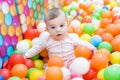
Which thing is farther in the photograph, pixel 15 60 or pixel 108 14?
pixel 108 14

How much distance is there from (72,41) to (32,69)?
305 millimetres

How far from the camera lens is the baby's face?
1622 mm

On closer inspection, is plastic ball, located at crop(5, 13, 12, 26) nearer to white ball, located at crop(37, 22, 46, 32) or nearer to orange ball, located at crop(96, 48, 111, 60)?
white ball, located at crop(37, 22, 46, 32)

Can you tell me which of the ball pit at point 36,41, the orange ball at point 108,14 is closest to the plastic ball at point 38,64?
the ball pit at point 36,41

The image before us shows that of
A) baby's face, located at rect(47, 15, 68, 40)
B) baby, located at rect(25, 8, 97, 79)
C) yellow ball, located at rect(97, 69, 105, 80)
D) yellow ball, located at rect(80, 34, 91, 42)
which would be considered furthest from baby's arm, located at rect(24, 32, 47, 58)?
yellow ball, located at rect(97, 69, 105, 80)

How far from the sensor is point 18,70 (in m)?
1.55

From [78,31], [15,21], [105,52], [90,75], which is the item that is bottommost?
[90,75]

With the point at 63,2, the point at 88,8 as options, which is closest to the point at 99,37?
the point at 88,8

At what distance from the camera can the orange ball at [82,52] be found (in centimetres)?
169

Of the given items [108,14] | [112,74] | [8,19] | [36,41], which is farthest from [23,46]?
[108,14]

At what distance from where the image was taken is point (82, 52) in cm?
168

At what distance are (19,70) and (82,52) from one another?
389mm

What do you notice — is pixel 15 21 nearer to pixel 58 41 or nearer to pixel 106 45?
pixel 58 41

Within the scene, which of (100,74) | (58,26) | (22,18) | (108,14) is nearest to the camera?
(100,74)
